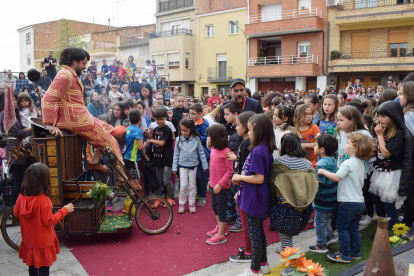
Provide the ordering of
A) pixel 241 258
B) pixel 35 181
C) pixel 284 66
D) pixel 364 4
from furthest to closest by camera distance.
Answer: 1. pixel 284 66
2. pixel 364 4
3. pixel 241 258
4. pixel 35 181

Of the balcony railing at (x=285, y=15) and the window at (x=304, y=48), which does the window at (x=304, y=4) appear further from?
the window at (x=304, y=48)

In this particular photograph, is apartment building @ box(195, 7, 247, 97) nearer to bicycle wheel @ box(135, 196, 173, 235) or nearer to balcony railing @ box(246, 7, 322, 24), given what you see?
balcony railing @ box(246, 7, 322, 24)

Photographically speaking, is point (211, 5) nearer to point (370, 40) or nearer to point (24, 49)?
point (370, 40)

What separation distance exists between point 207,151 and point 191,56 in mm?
27792

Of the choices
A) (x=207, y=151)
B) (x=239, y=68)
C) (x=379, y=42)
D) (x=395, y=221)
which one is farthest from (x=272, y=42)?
(x=395, y=221)

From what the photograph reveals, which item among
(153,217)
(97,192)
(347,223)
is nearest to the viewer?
(347,223)

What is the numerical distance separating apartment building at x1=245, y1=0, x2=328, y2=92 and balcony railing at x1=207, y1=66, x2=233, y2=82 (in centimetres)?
299

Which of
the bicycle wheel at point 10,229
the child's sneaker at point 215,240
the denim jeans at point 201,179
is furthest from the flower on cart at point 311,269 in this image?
the bicycle wheel at point 10,229

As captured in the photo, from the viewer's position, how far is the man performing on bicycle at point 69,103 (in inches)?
164

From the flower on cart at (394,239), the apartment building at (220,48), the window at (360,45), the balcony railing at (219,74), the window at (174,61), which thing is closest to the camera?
the flower on cart at (394,239)

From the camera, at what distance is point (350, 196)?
157 inches

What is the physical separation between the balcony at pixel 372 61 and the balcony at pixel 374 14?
5.87ft

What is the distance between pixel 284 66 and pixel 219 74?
25.0 ft

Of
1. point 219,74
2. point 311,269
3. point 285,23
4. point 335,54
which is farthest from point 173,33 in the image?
point 311,269
